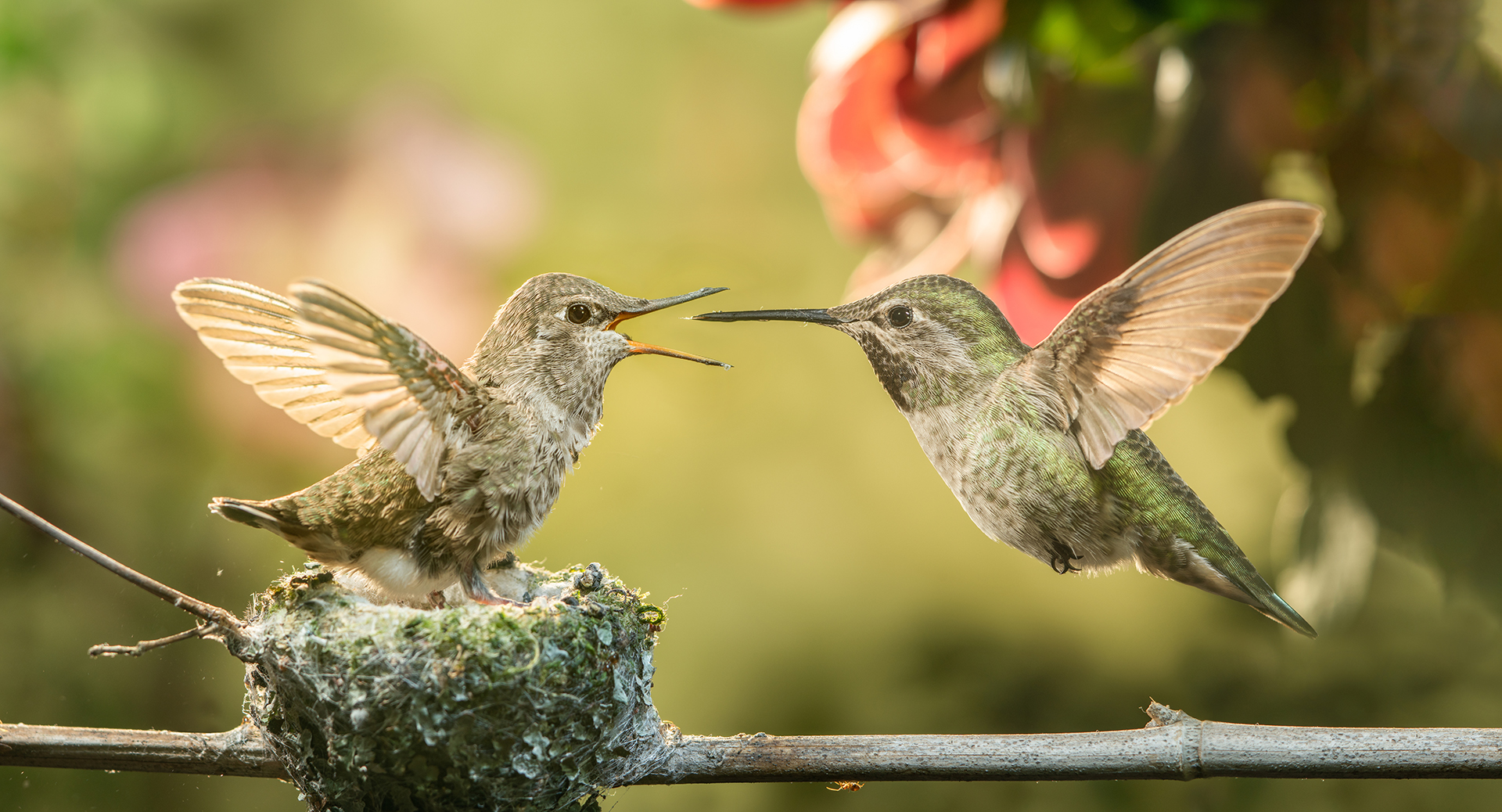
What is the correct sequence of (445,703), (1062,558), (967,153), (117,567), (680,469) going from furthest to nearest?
1. (680,469)
2. (967,153)
3. (445,703)
4. (1062,558)
5. (117,567)

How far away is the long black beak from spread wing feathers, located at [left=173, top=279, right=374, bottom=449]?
0.29 metres

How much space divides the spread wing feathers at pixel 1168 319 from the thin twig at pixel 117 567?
66 cm

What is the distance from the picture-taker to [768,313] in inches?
30.6

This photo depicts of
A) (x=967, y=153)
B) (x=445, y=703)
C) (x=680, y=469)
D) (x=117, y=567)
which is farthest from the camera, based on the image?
(x=680, y=469)

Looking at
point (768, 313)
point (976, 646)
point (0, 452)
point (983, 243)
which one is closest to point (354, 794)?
point (768, 313)

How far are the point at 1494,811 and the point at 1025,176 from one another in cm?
130

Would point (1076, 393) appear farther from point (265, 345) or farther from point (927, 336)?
point (265, 345)

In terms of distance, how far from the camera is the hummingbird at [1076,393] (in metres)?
0.76

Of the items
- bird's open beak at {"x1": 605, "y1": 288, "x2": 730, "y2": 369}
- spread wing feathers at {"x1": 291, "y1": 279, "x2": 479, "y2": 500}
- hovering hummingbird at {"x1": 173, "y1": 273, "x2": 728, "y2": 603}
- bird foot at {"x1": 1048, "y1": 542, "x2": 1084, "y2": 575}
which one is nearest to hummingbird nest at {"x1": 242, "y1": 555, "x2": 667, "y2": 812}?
hovering hummingbird at {"x1": 173, "y1": 273, "x2": 728, "y2": 603}

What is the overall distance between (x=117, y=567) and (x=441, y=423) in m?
0.26

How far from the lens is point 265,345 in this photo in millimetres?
887

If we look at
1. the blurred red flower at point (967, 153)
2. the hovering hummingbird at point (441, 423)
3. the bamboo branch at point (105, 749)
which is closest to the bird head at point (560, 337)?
the hovering hummingbird at point (441, 423)

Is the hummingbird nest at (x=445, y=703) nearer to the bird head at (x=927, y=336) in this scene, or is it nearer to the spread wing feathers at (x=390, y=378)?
the spread wing feathers at (x=390, y=378)

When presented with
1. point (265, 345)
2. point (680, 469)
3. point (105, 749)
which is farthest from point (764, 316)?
point (680, 469)
